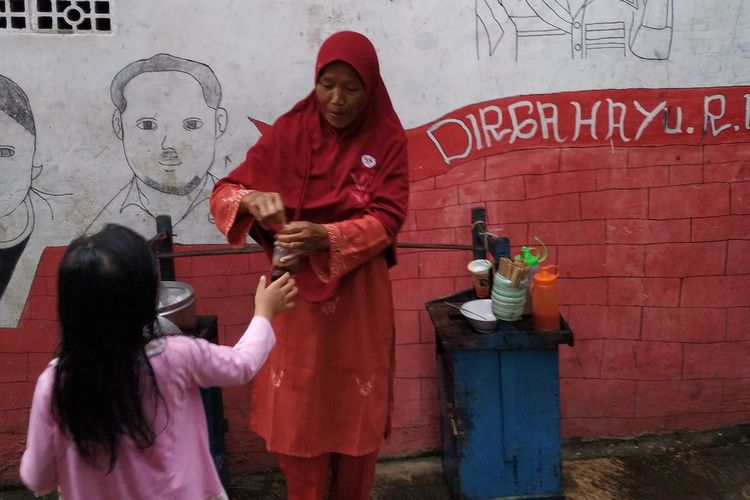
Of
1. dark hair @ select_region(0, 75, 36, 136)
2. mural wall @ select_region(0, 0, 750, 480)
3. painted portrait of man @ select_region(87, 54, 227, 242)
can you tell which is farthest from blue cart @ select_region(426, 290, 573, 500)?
dark hair @ select_region(0, 75, 36, 136)

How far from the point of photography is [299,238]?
6.69 ft

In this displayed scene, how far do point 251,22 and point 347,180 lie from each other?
108 cm

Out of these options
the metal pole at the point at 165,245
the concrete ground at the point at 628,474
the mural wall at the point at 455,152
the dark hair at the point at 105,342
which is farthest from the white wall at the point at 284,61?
the dark hair at the point at 105,342

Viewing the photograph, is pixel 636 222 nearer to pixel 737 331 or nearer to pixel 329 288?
pixel 737 331

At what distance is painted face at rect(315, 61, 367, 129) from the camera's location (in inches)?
85.3

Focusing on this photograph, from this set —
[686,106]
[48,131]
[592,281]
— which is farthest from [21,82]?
[686,106]

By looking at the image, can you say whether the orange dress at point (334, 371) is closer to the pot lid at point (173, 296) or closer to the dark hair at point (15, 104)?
the pot lid at point (173, 296)

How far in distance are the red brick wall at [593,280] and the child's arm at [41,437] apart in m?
1.52

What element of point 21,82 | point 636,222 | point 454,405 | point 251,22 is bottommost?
point 454,405

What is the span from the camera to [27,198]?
298 centimetres

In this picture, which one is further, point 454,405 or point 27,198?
point 27,198

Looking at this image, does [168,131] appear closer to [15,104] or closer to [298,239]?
[15,104]

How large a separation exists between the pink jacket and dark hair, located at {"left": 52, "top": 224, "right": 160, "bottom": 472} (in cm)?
4

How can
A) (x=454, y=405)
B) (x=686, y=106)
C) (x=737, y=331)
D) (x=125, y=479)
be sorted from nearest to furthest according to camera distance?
1. (x=125, y=479)
2. (x=454, y=405)
3. (x=686, y=106)
4. (x=737, y=331)
